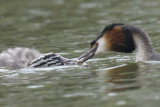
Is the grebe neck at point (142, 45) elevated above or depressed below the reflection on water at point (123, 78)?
above

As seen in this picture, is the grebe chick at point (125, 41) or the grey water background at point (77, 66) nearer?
the grey water background at point (77, 66)

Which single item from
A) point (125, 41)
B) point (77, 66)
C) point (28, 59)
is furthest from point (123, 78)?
point (28, 59)

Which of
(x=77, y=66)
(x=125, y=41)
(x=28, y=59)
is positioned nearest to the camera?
(x=125, y=41)

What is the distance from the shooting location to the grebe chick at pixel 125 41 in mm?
10672

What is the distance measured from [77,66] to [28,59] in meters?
1.23

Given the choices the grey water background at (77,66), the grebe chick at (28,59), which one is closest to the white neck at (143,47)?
the grey water background at (77,66)

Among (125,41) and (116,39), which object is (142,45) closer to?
(125,41)

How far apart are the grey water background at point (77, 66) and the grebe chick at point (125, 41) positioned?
304 mm

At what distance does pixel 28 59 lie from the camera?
11398 mm

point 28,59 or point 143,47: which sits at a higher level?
point 28,59

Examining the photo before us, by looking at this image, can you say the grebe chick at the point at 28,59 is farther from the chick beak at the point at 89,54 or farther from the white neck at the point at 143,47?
the white neck at the point at 143,47

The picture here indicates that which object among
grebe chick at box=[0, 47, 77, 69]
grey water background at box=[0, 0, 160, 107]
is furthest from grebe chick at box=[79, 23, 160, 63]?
grebe chick at box=[0, 47, 77, 69]

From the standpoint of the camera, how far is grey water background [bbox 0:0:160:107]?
25.6 feet

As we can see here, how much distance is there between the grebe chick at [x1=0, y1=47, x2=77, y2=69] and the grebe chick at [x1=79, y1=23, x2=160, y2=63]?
2.61ft
